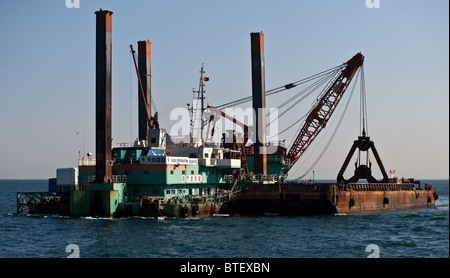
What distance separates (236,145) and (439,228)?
26810 mm

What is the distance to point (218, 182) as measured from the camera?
2653 inches

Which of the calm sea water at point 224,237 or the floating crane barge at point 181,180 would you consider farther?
the floating crane barge at point 181,180

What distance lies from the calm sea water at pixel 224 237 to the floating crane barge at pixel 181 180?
6.25 feet

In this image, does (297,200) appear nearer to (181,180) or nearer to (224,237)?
(181,180)

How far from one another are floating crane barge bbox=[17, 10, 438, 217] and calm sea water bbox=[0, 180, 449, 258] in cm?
190

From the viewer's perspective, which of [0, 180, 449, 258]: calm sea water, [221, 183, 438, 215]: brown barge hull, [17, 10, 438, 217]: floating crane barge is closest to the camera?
[0, 180, 449, 258]: calm sea water

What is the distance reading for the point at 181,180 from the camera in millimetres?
60781

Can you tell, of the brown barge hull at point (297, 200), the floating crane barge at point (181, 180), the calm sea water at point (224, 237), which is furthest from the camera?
the brown barge hull at point (297, 200)

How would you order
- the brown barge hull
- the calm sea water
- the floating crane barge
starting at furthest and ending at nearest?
1. the brown barge hull
2. the floating crane barge
3. the calm sea water

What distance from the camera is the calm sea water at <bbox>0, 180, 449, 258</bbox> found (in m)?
39.7

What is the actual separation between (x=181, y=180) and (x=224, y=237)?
15.7 meters

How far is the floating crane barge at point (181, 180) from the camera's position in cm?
5816
